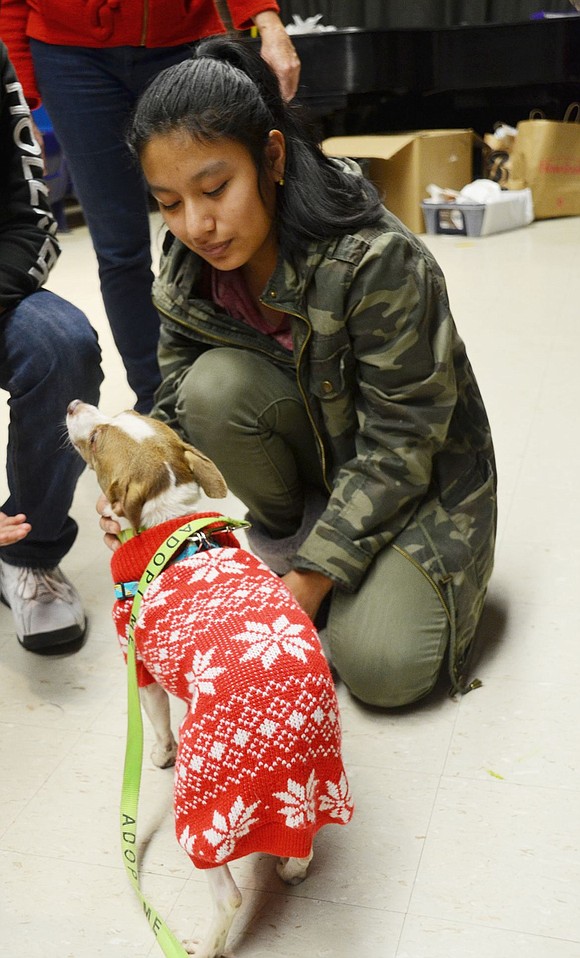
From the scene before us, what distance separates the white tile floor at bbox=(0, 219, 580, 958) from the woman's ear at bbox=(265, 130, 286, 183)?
80cm

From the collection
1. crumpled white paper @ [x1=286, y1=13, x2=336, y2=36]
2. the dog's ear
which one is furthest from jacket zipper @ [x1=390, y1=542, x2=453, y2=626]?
crumpled white paper @ [x1=286, y1=13, x2=336, y2=36]

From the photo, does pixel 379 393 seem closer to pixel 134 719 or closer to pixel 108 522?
pixel 108 522

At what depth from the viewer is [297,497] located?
1.71 meters

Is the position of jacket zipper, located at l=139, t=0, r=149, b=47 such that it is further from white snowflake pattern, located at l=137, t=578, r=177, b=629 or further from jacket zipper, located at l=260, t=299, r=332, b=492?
white snowflake pattern, located at l=137, t=578, r=177, b=629

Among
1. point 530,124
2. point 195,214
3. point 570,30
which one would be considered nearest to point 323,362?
point 195,214

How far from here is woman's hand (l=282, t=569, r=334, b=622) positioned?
4.74 feet

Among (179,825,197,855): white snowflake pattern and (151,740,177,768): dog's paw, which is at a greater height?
(179,825,197,855): white snowflake pattern

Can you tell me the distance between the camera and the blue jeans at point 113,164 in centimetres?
201

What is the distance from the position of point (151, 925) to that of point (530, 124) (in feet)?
12.8

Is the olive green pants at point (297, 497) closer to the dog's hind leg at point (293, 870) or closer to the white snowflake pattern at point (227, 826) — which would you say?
the dog's hind leg at point (293, 870)

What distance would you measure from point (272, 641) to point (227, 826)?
196 mm

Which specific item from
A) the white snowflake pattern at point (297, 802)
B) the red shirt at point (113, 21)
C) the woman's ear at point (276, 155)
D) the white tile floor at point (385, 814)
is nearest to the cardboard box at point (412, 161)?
the red shirt at point (113, 21)

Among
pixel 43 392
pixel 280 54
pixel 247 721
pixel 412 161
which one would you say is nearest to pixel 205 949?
pixel 247 721

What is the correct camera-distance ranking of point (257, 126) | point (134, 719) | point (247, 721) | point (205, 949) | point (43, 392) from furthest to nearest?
point (43, 392)
point (257, 126)
point (134, 719)
point (205, 949)
point (247, 721)
